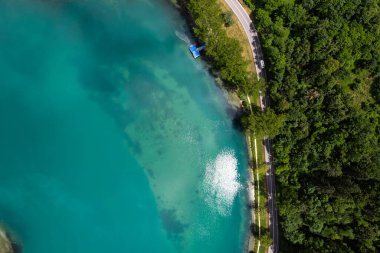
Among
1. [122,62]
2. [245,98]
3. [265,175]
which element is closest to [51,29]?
[122,62]

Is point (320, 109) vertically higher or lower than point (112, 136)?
higher

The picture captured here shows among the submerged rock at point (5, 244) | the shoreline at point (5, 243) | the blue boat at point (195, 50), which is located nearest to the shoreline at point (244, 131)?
the blue boat at point (195, 50)

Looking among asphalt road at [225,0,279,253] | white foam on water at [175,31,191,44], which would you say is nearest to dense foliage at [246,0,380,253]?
asphalt road at [225,0,279,253]

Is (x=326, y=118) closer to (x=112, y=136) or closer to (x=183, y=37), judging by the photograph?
(x=183, y=37)

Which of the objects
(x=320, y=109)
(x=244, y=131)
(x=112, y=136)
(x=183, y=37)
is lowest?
(x=112, y=136)

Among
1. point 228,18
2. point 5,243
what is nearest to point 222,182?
point 228,18

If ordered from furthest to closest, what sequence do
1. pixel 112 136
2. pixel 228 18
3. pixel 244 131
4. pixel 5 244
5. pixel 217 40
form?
pixel 244 131, pixel 112 136, pixel 228 18, pixel 5 244, pixel 217 40
